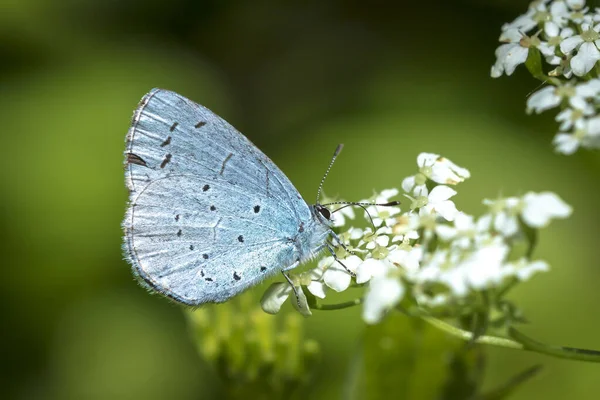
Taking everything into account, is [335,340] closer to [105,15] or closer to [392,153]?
[392,153]

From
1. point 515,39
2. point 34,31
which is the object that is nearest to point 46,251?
point 34,31

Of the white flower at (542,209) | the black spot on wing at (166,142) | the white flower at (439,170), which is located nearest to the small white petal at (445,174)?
the white flower at (439,170)

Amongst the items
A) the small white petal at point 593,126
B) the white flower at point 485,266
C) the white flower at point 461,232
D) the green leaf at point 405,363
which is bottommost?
the green leaf at point 405,363

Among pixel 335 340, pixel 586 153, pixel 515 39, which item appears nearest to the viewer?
pixel 515 39

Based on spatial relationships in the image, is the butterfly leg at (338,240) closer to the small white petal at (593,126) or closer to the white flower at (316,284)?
the white flower at (316,284)

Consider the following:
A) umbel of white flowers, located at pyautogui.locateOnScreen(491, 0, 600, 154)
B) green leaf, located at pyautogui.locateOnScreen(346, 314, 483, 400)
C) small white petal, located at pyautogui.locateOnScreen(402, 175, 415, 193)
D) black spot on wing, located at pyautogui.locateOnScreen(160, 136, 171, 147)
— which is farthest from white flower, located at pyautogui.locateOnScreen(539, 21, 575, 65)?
black spot on wing, located at pyautogui.locateOnScreen(160, 136, 171, 147)

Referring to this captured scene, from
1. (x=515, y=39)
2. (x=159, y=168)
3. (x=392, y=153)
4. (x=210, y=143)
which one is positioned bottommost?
(x=159, y=168)
